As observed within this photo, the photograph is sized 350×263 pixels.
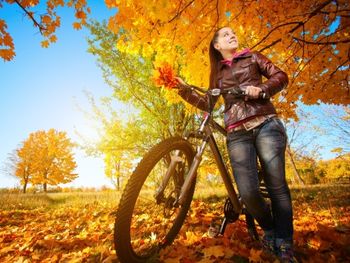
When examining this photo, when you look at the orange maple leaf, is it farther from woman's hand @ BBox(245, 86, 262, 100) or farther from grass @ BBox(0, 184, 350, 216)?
grass @ BBox(0, 184, 350, 216)

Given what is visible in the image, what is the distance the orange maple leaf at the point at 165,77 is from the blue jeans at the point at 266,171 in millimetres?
697

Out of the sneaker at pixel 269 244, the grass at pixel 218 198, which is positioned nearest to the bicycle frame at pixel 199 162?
the sneaker at pixel 269 244

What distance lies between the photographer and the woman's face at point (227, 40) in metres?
2.35

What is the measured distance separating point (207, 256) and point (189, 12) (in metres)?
3.32

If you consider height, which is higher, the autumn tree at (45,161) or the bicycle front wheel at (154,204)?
the autumn tree at (45,161)

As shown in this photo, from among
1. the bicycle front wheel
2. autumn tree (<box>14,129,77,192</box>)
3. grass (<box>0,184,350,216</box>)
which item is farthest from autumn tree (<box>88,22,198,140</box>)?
autumn tree (<box>14,129,77,192</box>)

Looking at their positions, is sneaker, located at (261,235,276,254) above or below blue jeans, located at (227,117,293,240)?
below

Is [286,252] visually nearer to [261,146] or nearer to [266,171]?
[266,171]

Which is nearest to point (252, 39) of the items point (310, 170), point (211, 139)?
point (211, 139)

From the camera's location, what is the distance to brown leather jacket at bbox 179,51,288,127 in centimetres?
201

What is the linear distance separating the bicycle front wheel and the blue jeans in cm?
42

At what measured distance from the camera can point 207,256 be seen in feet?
6.99

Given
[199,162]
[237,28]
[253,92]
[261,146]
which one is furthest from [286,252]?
[237,28]

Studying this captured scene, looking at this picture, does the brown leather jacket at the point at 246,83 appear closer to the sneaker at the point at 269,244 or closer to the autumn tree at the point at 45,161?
the sneaker at the point at 269,244
